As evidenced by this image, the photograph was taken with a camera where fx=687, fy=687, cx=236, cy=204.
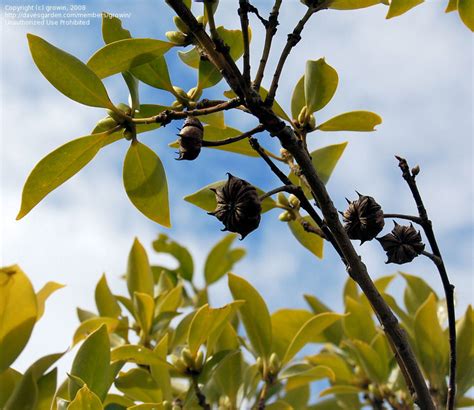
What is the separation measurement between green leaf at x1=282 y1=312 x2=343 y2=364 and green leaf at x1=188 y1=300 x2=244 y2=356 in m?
0.29

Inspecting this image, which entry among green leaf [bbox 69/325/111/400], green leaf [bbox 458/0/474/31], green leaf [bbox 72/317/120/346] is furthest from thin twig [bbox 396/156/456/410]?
green leaf [bbox 72/317/120/346]

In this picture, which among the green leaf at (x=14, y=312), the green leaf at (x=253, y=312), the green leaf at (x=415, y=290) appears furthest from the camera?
the green leaf at (x=415, y=290)

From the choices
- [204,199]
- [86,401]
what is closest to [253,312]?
[204,199]

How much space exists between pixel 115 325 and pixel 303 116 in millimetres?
1204

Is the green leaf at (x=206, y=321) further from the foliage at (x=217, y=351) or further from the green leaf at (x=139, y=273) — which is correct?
the green leaf at (x=139, y=273)

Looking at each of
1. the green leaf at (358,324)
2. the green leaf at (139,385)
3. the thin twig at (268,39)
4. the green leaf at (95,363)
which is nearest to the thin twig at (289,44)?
the thin twig at (268,39)

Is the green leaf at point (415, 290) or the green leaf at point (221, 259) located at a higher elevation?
the green leaf at point (221, 259)

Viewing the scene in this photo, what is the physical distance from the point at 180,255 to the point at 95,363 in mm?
1957

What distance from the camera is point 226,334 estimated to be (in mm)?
2498

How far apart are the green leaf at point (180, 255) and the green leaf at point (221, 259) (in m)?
0.10

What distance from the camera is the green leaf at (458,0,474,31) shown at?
1.95 metres

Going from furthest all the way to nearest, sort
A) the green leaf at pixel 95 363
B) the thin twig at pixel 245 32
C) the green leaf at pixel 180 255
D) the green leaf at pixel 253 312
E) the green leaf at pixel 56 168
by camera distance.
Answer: the green leaf at pixel 180 255, the green leaf at pixel 253 312, the green leaf at pixel 95 363, the green leaf at pixel 56 168, the thin twig at pixel 245 32

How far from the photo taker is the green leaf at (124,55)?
1756 millimetres

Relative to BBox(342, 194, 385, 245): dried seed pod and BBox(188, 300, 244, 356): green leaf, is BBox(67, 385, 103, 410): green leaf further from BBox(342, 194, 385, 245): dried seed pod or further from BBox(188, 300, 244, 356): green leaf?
BBox(342, 194, 385, 245): dried seed pod
